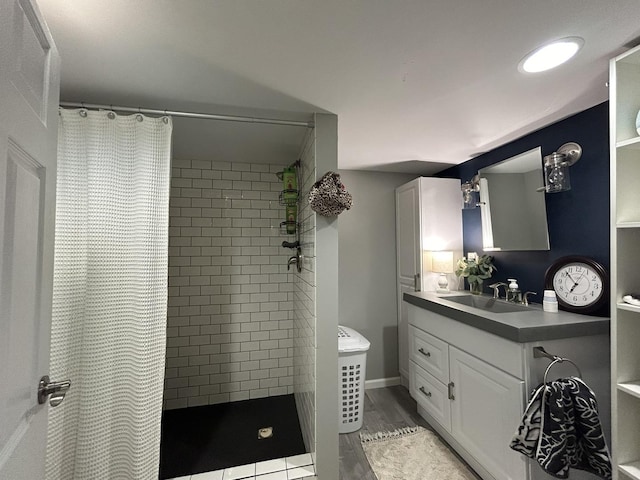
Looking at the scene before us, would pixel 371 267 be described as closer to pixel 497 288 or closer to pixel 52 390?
pixel 497 288

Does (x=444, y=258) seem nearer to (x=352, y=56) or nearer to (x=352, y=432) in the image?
(x=352, y=432)

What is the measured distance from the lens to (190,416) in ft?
7.29

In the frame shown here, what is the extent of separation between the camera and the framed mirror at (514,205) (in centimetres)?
188

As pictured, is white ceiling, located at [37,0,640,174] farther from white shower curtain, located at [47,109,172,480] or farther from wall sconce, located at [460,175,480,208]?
wall sconce, located at [460,175,480,208]

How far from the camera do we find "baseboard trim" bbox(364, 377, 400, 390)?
2.76 m

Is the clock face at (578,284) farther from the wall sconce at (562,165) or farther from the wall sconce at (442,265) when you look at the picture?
the wall sconce at (442,265)

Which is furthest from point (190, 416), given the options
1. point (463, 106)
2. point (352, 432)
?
point (463, 106)

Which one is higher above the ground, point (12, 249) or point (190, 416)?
point (12, 249)

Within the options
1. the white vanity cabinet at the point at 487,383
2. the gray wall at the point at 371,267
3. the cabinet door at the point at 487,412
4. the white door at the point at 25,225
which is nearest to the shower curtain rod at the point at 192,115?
the white door at the point at 25,225

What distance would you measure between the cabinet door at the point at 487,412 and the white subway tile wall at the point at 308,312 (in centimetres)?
94

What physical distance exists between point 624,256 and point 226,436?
2.51 meters

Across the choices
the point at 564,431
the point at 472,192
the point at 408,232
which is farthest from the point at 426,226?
the point at 564,431

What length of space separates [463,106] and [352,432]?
233 cm

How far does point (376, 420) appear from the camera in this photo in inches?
87.7
